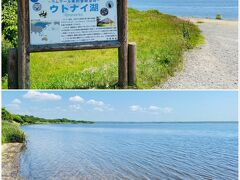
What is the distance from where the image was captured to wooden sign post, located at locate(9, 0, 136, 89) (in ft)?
33.6

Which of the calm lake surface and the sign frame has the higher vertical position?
the sign frame

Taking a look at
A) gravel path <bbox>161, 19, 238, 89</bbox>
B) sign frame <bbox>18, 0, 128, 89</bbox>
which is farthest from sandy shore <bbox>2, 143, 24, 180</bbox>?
gravel path <bbox>161, 19, 238, 89</bbox>

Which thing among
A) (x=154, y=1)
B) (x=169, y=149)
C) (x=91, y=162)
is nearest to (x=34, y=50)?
(x=91, y=162)

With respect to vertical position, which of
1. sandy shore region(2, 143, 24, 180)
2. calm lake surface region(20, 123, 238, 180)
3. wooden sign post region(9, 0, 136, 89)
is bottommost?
calm lake surface region(20, 123, 238, 180)

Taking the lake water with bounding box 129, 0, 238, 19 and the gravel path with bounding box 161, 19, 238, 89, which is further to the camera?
the lake water with bounding box 129, 0, 238, 19

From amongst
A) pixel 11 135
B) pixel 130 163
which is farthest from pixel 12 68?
pixel 11 135

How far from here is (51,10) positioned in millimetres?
10359

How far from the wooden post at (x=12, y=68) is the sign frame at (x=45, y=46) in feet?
0.43

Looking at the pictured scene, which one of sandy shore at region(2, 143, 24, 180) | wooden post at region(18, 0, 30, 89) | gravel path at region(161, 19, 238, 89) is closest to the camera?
wooden post at region(18, 0, 30, 89)

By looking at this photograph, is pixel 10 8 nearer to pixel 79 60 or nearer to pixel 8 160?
pixel 79 60

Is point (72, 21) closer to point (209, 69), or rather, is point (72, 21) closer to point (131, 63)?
point (131, 63)

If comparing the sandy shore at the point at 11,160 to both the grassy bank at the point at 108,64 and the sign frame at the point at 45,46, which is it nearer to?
the grassy bank at the point at 108,64

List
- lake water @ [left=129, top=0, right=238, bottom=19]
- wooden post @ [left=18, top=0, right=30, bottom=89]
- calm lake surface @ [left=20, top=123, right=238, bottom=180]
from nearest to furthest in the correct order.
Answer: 1. wooden post @ [left=18, top=0, right=30, bottom=89]
2. calm lake surface @ [left=20, top=123, right=238, bottom=180]
3. lake water @ [left=129, top=0, right=238, bottom=19]

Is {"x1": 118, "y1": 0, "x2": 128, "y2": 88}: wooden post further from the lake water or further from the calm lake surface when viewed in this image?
the lake water
